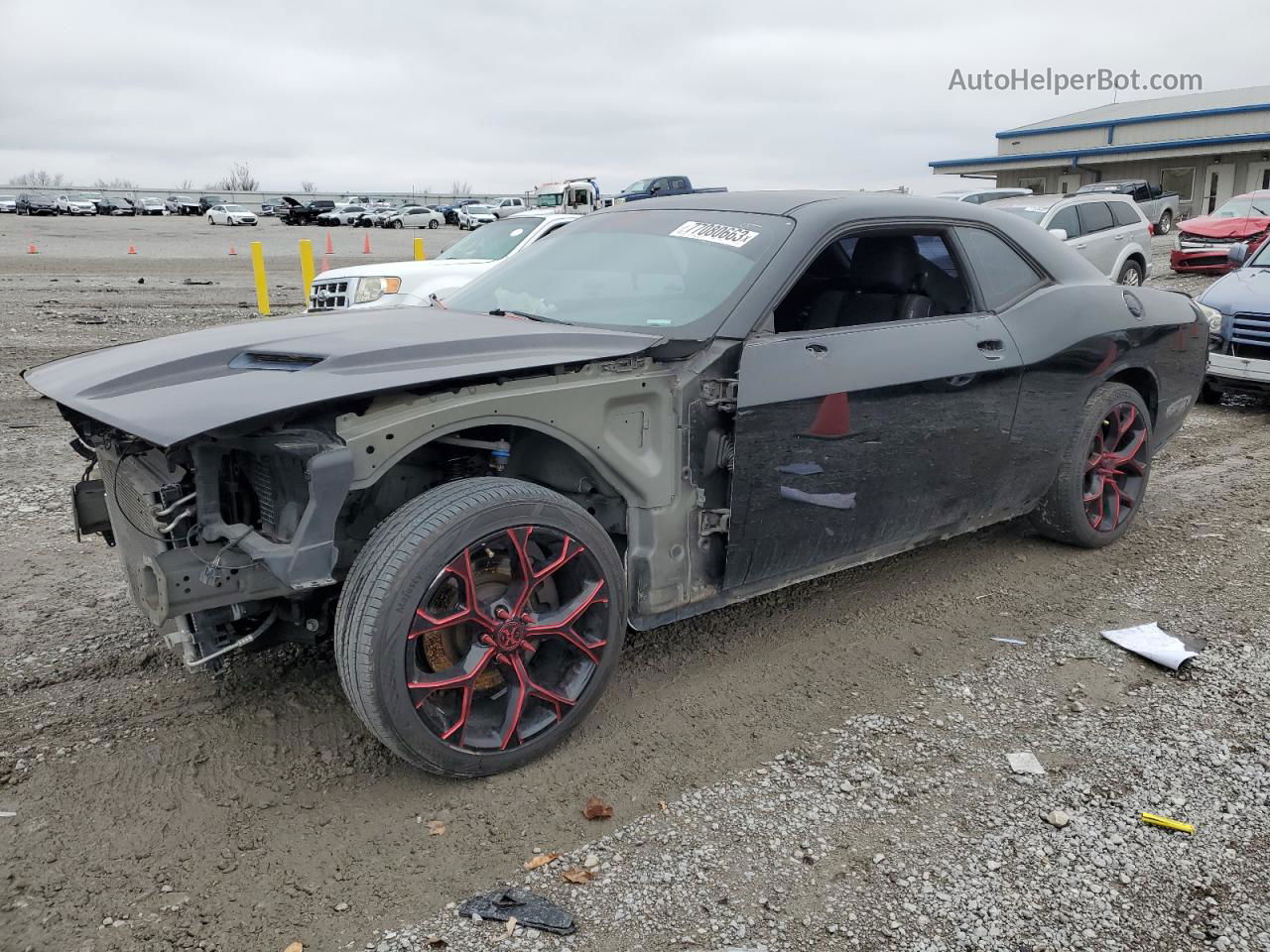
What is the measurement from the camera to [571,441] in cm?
297

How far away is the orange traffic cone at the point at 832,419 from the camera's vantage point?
3.38m

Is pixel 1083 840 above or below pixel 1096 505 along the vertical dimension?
below

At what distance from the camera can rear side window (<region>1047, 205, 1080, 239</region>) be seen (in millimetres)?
13440

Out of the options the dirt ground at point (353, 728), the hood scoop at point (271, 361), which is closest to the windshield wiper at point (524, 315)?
the hood scoop at point (271, 361)

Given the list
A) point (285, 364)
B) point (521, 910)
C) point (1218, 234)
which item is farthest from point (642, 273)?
point (1218, 234)

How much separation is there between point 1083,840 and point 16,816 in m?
2.90

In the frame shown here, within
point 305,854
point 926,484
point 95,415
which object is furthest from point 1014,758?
point 95,415

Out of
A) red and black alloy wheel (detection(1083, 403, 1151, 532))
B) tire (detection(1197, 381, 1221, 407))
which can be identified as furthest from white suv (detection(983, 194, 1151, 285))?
red and black alloy wheel (detection(1083, 403, 1151, 532))

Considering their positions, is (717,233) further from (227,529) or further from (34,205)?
(34,205)

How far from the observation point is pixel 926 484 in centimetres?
386

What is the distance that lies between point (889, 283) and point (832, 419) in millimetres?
1026

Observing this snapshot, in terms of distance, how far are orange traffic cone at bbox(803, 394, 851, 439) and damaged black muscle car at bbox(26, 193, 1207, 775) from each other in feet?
0.03

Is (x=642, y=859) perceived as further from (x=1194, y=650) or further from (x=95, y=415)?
(x=1194, y=650)

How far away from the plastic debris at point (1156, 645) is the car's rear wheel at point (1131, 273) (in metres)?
12.0
